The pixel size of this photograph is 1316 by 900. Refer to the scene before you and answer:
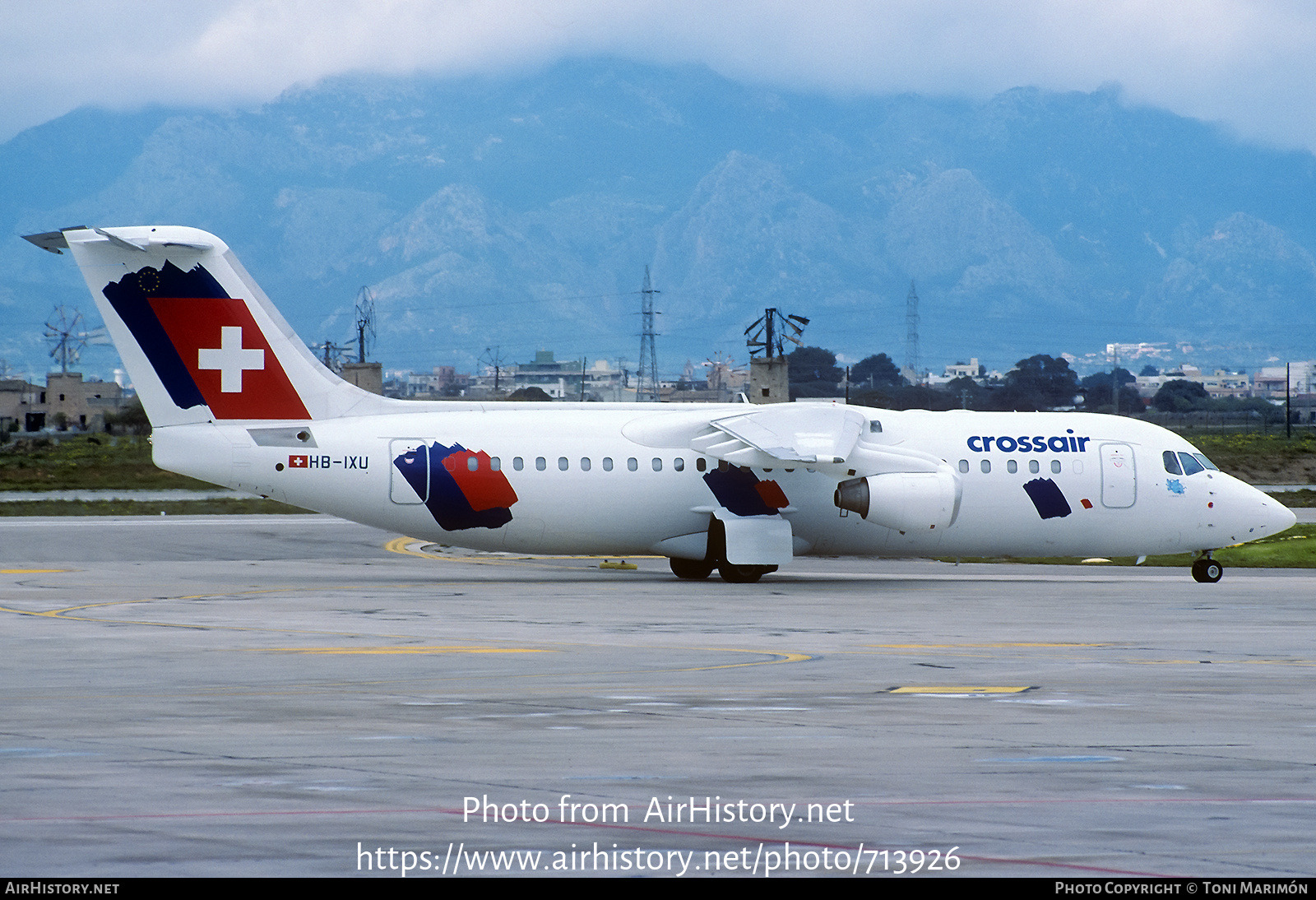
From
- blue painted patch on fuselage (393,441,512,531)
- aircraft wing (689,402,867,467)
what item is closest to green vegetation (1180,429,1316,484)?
→ aircraft wing (689,402,867,467)

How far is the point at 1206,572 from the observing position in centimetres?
3294

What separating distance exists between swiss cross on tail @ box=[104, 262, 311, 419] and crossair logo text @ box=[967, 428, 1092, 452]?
47.3 ft

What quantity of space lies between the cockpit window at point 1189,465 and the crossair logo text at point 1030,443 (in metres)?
2.31

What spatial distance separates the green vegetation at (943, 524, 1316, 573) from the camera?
38.5 meters

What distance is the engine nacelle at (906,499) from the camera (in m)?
31.1

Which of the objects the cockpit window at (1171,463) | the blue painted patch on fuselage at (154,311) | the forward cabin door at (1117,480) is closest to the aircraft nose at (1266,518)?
the cockpit window at (1171,463)

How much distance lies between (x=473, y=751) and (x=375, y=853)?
3.37 meters

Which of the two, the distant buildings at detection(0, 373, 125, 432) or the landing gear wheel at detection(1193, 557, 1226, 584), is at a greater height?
the distant buildings at detection(0, 373, 125, 432)

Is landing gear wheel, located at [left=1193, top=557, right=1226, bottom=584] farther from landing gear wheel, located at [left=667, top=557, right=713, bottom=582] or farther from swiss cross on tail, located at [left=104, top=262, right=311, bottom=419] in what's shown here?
swiss cross on tail, located at [left=104, top=262, right=311, bottom=419]

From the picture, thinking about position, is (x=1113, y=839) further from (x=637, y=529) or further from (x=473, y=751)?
(x=637, y=529)

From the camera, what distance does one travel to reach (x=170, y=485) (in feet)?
213

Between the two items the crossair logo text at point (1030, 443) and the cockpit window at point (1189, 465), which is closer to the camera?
the crossair logo text at point (1030, 443)

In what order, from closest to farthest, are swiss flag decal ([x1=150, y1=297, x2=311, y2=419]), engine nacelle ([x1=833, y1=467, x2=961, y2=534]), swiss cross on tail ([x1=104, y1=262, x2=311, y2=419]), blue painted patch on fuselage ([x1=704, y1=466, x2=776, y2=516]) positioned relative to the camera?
1. swiss cross on tail ([x1=104, y1=262, x2=311, y2=419])
2. swiss flag decal ([x1=150, y1=297, x2=311, y2=419])
3. engine nacelle ([x1=833, y1=467, x2=961, y2=534])
4. blue painted patch on fuselage ([x1=704, y1=466, x2=776, y2=516])

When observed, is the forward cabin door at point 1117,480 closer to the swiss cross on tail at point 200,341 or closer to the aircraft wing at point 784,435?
the aircraft wing at point 784,435
